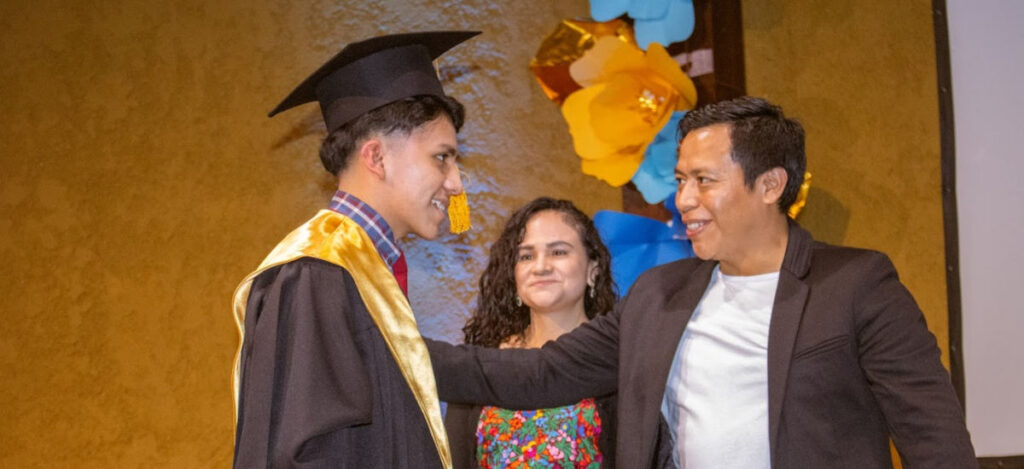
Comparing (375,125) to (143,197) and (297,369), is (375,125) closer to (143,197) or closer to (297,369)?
(297,369)

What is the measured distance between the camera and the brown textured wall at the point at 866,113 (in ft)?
9.32

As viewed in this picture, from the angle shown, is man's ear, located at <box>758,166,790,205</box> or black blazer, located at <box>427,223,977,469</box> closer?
black blazer, located at <box>427,223,977,469</box>

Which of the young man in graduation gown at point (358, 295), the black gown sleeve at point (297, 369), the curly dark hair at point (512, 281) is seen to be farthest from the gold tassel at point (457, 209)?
the curly dark hair at point (512, 281)

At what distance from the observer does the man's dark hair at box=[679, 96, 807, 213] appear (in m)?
2.05

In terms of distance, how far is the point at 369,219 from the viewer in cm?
167

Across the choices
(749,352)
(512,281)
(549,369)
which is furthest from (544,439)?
(749,352)

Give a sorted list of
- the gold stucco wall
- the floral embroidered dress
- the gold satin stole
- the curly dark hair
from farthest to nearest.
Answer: the gold stucco wall < the curly dark hair < the floral embroidered dress < the gold satin stole

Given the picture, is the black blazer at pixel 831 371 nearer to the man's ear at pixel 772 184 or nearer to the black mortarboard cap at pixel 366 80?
the man's ear at pixel 772 184

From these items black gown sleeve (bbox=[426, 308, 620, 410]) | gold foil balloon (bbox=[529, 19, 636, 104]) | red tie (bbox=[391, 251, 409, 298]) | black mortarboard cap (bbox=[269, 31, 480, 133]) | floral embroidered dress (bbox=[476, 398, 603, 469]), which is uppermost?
gold foil balloon (bbox=[529, 19, 636, 104])

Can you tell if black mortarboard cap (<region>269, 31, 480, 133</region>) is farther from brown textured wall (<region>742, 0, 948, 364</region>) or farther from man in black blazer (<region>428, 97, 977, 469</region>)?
brown textured wall (<region>742, 0, 948, 364</region>)

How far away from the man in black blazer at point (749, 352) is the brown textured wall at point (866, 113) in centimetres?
79

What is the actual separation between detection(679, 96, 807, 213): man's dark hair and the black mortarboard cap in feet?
2.25

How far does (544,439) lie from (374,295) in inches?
38.1

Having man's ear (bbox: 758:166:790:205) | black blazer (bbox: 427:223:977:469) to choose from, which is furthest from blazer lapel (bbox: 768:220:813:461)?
man's ear (bbox: 758:166:790:205)
